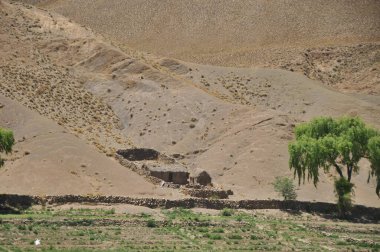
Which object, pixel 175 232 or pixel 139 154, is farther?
pixel 139 154

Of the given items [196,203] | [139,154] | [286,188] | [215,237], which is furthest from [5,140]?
[286,188]

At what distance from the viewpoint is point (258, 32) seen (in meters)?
134

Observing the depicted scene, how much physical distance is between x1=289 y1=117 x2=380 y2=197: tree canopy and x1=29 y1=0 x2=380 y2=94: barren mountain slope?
50.8m

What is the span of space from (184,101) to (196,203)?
27.6 meters

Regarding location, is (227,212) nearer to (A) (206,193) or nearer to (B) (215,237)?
(A) (206,193)

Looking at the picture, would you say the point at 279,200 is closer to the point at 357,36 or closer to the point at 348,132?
the point at 348,132

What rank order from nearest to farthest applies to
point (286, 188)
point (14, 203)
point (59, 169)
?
1. point (14, 203)
2. point (59, 169)
3. point (286, 188)

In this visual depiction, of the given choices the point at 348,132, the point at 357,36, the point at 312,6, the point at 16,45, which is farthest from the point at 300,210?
the point at 312,6

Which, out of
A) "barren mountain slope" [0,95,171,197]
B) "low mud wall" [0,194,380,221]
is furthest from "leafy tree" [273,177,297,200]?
"barren mountain slope" [0,95,171,197]

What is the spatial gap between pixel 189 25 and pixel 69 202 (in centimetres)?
8738

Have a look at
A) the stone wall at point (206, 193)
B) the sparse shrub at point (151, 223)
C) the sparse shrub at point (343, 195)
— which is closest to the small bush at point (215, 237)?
the sparse shrub at point (151, 223)

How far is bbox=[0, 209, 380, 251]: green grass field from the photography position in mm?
41219

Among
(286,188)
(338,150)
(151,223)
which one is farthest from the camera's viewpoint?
(286,188)

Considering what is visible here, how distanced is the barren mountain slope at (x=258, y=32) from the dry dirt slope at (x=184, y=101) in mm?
18720
